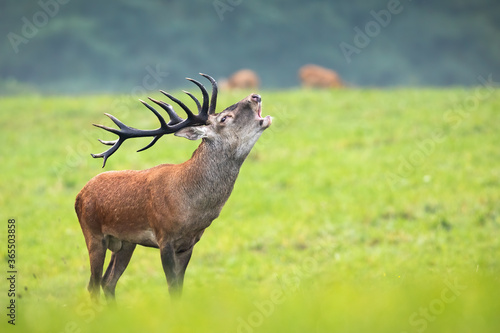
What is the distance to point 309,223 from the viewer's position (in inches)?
579

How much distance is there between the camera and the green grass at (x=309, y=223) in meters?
4.39

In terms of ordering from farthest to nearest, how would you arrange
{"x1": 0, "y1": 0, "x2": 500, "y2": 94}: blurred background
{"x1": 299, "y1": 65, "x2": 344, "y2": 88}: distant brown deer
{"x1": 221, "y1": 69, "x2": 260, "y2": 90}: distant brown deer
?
{"x1": 0, "y1": 0, "x2": 500, "y2": 94}: blurred background
{"x1": 299, "y1": 65, "x2": 344, "y2": 88}: distant brown deer
{"x1": 221, "y1": 69, "x2": 260, "y2": 90}: distant brown deer

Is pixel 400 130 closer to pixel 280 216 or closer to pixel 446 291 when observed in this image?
pixel 280 216

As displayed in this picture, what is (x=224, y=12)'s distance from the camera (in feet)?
200

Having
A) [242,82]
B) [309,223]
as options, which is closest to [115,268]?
[309,223]

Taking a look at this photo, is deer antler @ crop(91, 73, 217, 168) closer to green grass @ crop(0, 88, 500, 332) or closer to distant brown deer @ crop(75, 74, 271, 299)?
distant brown deer @ crop(75, 74, 271, 299)

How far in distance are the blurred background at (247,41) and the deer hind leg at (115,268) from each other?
46873 millimetres

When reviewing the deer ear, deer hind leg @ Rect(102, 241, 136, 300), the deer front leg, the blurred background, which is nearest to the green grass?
the deer front leg

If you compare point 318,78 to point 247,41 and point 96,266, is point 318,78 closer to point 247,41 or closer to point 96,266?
point 247,41

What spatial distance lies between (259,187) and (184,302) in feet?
39.7

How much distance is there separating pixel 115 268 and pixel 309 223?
841 centimetres

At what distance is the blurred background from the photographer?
55.1 m

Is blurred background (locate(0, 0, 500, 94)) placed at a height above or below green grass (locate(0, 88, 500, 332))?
below

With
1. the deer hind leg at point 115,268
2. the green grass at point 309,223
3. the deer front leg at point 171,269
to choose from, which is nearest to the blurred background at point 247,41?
the green grass at point 309,223
